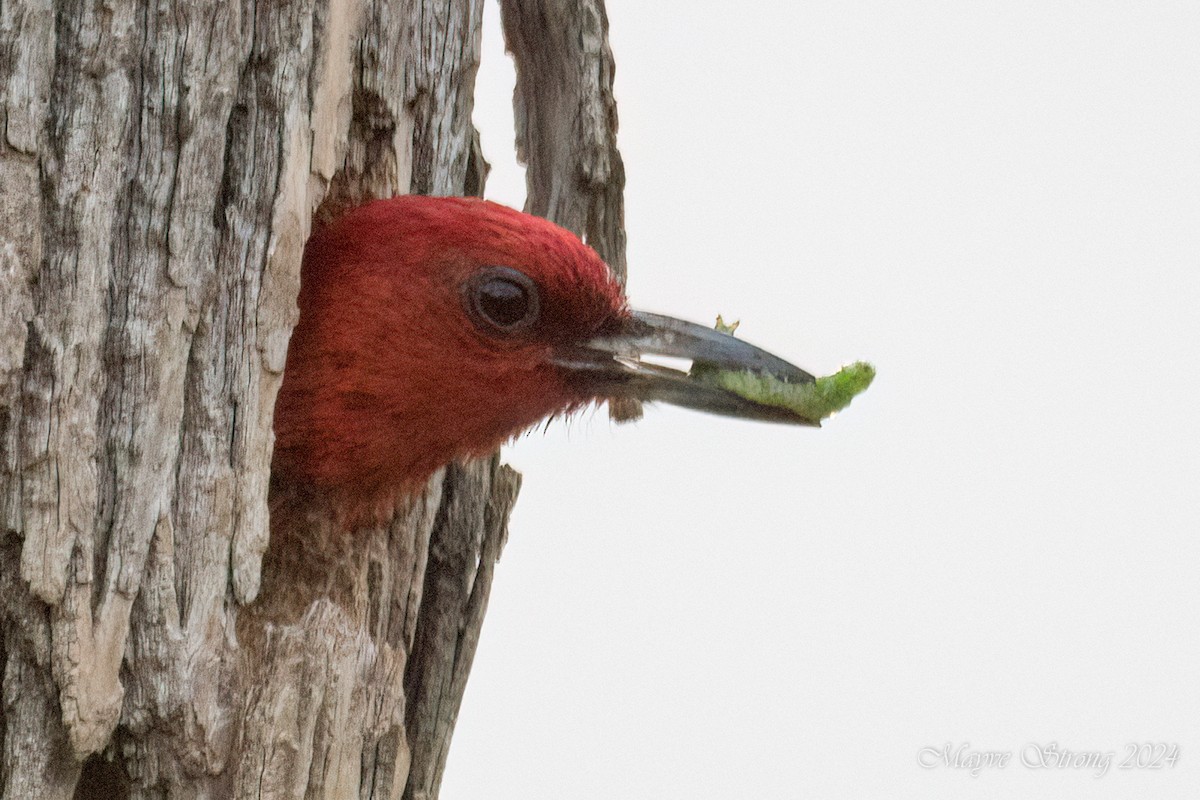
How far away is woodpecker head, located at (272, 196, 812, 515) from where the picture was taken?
261cm

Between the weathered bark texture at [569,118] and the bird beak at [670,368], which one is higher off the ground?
the weathered bark texture at [569,118]

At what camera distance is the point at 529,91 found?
3.37 metres

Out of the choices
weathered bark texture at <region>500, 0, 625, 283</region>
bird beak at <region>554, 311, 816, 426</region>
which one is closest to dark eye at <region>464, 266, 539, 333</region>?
bird beak at <region>554, 311, 816, 426</region>

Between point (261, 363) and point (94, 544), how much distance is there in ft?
1.35

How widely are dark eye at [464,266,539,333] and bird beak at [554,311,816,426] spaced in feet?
0.50

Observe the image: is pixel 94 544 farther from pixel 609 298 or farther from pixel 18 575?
pixel 609 298

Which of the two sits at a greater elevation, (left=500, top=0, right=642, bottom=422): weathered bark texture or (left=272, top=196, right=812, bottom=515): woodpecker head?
(left=500, top=0, right=642, bottom=422): weathered bark texture

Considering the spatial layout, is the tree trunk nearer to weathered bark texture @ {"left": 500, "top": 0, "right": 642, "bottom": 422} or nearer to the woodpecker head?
the woodpecker head

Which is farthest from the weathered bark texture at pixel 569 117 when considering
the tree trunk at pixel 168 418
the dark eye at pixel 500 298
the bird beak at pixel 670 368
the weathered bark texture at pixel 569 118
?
the tree trunk at pixel 168 418

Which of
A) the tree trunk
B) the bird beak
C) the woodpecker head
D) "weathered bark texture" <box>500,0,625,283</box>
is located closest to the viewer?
the tree trunk

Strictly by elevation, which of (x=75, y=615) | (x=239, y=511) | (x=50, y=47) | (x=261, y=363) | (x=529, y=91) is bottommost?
(x=75, y=615)

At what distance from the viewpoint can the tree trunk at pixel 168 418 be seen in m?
1.98

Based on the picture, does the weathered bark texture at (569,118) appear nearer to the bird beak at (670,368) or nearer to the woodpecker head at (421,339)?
the bird beak at (670,368)

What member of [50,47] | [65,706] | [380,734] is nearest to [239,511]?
[65,706]
